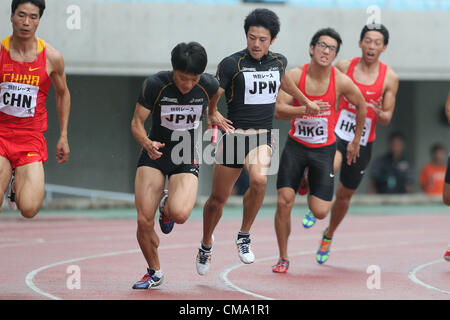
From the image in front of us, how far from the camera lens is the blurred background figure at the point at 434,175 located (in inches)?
974

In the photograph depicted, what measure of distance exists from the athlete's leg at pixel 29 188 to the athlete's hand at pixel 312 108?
3.38 meters

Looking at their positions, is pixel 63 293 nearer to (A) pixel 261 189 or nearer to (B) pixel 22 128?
(B) pixel 22 128

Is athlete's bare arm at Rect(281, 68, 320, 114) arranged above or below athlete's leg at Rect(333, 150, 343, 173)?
above

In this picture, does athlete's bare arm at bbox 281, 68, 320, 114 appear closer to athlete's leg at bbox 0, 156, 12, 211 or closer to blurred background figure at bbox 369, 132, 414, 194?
athlete's leg at bbox 0, 156, 12, 211

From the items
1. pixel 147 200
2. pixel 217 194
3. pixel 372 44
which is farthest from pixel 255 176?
pixel 372 44

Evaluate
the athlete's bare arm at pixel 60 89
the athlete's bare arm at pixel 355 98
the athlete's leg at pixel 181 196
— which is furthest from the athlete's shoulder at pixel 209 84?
the athlete's bare arm at pixel 355 98

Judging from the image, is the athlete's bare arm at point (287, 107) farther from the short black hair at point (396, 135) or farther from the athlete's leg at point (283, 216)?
the short black hair at point (396, 135)

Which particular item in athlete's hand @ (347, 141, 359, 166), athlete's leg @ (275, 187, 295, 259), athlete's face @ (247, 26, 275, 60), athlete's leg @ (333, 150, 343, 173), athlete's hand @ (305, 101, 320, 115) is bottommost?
athlete's leg @ (275, 187, 295, 259)

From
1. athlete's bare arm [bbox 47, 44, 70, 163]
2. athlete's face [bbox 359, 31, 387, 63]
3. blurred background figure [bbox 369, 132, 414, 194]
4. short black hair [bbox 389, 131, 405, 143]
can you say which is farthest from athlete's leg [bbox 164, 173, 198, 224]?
short black hair [bbox 389, 131, 405, 143]

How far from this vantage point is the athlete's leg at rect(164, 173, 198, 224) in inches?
380

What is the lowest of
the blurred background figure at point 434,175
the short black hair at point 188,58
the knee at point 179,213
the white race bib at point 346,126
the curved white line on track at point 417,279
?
the blurred background figure at point 434,175

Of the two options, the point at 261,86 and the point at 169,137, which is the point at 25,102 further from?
the point at 261,86

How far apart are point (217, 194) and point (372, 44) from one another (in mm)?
3344

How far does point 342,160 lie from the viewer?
1282cm
